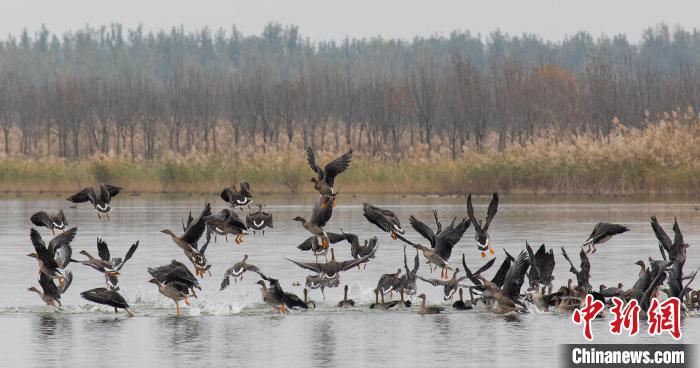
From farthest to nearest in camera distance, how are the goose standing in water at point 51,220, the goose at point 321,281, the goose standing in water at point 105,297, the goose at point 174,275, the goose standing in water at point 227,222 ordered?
the goose standing in water at point 51,220 < the goose standing in water at point 227,222 < the goose at point 321,281 < the goose at point 174,275 < the goose standing in water at point 105,297

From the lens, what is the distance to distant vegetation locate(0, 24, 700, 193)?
141 ft

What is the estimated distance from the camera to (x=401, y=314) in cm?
1551

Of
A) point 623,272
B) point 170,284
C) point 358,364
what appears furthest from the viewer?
point 623,272

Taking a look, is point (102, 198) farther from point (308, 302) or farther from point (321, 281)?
point (308, 302)

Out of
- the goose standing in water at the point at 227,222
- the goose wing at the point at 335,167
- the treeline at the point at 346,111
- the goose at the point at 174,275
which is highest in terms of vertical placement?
the treeline at the point at 346,111

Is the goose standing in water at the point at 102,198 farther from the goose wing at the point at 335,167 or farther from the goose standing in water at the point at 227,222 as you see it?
the goose wing at the point at 335,167

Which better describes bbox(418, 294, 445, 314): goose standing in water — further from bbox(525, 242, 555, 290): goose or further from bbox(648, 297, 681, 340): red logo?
bbox(648, 297, 681, 340): red logo

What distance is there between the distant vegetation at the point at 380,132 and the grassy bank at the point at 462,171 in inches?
2.0

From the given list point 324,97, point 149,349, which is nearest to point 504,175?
point 149,349

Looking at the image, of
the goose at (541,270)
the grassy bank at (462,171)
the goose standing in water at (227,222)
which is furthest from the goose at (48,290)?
the grassy bank at (462,171)

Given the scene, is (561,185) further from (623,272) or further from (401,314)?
(401,314)

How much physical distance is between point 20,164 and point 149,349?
41590 millimetres

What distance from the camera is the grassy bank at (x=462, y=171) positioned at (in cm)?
4131

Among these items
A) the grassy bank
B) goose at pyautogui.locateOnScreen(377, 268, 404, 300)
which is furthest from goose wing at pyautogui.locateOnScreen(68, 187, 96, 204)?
the grassy bank
